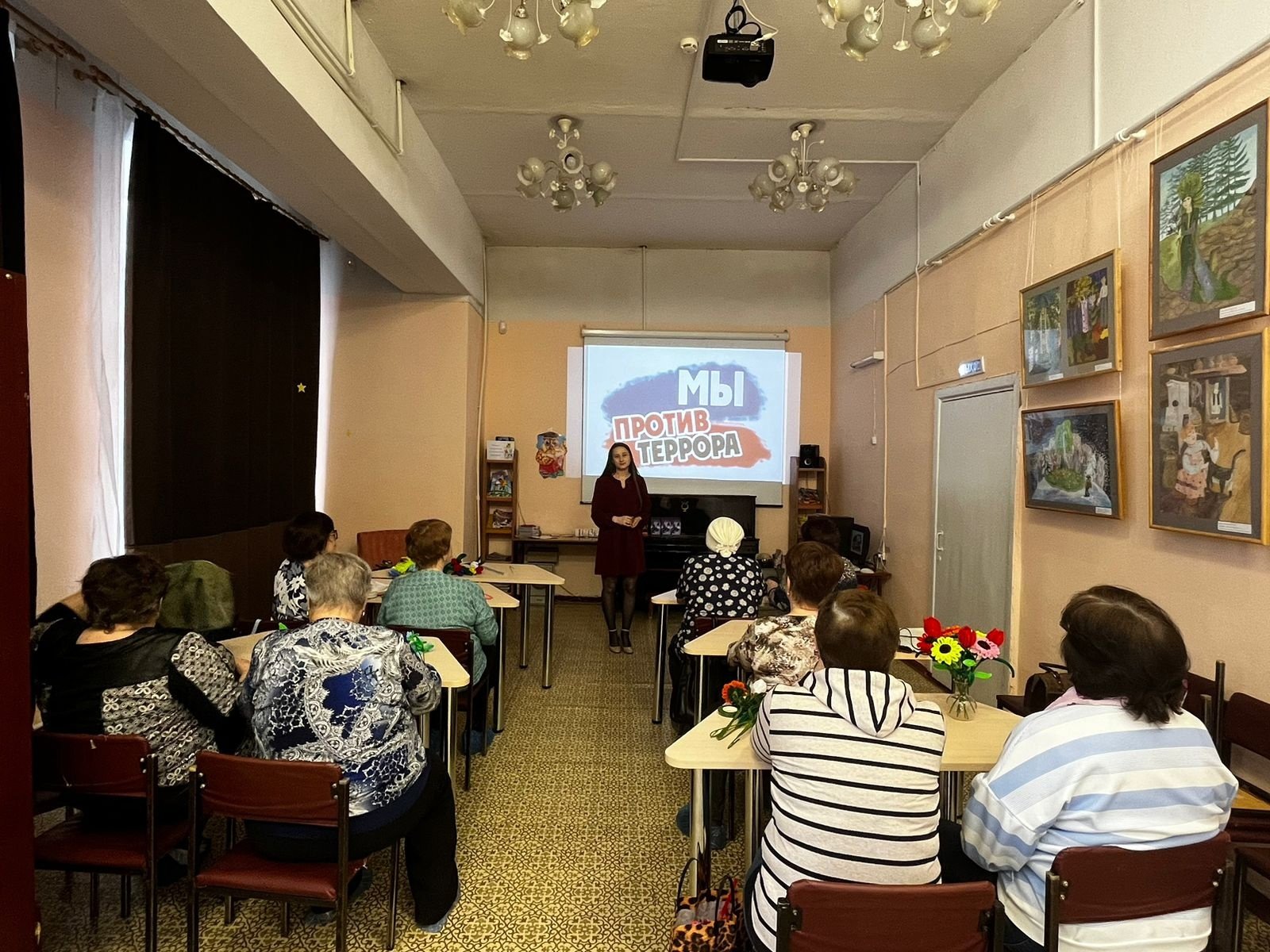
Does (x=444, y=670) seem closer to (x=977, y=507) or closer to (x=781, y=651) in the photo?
(x=781, y=651)

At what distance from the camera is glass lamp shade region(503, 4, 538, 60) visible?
2535mm

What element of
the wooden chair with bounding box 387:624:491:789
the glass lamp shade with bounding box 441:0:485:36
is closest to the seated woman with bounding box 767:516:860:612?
the wooden chair with bounding box 387:624:491:789

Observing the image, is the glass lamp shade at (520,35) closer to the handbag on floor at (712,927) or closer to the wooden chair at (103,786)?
the wooden chair at (103,786)

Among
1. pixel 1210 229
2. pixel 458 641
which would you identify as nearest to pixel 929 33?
pixel 1210 229

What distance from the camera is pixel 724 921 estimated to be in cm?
178

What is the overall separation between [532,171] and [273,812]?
3.76 m

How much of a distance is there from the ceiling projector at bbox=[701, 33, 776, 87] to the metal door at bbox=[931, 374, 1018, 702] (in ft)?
6.44

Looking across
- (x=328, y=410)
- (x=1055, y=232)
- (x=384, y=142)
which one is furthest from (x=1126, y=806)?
(x=328, y=410)

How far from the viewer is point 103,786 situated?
1870 mm

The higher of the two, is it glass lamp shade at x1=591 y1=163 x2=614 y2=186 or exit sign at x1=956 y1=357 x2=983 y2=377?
glass lamp shade at x1=591 y1=163 x2=614 y2=186

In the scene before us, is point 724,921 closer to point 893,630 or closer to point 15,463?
point 893,630

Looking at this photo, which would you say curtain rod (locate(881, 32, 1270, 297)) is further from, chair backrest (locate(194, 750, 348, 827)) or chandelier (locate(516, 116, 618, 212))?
chair backrest (locate(194, 750, 348, 827))

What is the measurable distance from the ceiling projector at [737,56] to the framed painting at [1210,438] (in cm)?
186

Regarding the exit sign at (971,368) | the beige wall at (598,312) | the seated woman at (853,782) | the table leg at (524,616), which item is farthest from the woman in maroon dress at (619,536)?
the seated woman at (853,782)
